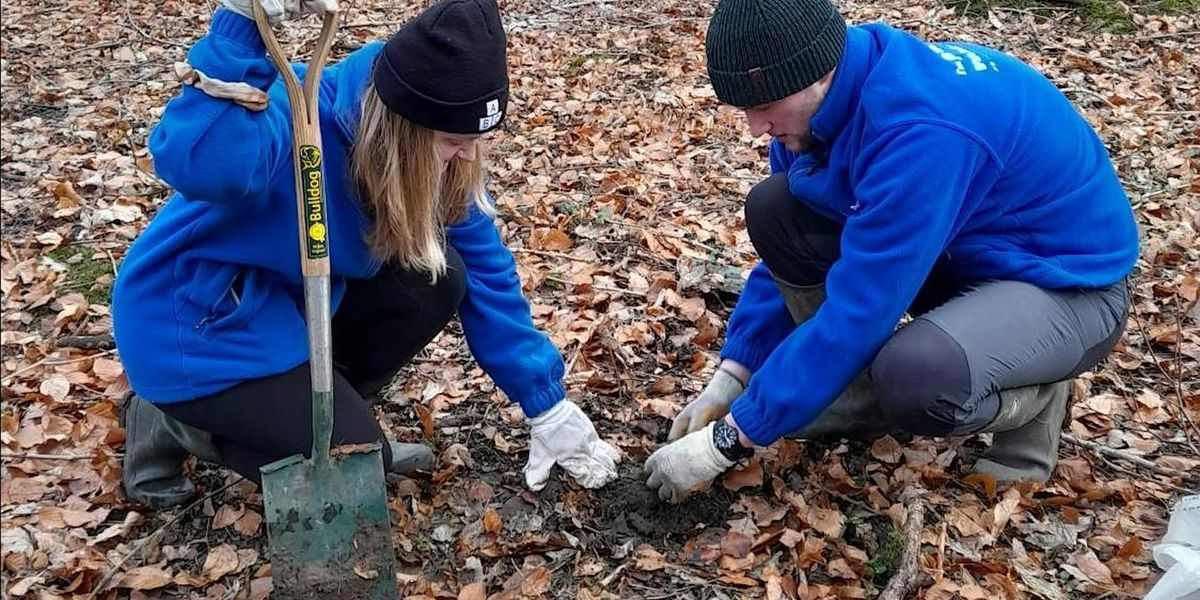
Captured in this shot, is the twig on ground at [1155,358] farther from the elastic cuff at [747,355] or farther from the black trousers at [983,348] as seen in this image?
the elastic cuff at [747,355]

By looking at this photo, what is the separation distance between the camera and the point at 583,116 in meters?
5.72

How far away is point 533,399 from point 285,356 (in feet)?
2.32

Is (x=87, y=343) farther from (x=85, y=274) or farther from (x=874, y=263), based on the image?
(x=874, y=263)

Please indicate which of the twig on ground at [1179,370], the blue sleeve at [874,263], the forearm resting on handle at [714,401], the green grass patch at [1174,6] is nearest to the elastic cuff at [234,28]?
the blue sleeve at [874,263]

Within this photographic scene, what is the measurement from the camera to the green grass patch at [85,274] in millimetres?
3873

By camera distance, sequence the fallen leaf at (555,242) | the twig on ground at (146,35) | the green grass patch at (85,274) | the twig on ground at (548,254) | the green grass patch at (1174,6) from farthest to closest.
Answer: the twig on ground at (146,35) < the green grass patch at (1174,6) < the fallen leaf at (555,242) < the twig on ground at (548,254) < the green grass patch at (85,274)

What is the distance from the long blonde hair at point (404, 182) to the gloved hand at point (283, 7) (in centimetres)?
23

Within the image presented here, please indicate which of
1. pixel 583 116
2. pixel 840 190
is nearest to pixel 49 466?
pixel 840 190

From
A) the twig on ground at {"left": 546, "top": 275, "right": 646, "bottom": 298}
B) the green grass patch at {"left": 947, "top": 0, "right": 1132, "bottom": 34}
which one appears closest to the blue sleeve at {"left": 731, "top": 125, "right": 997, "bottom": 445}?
the twig on ground at {"left": 546, "top": 275, "right": 646, "bottom": 298}

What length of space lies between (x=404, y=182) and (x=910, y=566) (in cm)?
156

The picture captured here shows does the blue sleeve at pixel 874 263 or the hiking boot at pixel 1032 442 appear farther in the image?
the hiking boot at pixel 1032 442

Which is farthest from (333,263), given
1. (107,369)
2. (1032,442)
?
(1032,442)

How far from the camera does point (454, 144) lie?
90.7 inches

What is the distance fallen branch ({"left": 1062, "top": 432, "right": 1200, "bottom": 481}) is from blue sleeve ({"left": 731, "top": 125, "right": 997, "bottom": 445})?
92 centimetres
